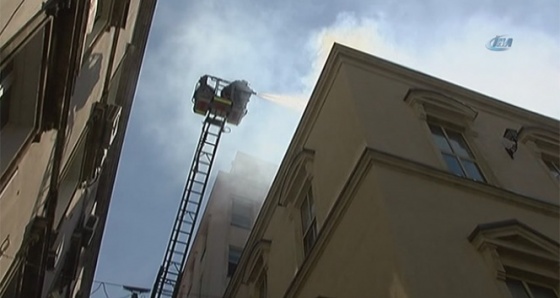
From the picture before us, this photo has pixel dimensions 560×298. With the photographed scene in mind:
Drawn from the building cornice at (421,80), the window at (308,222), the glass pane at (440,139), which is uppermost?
the building cornice at (421,80)

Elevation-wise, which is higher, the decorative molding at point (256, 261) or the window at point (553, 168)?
the window at point (553, 168)

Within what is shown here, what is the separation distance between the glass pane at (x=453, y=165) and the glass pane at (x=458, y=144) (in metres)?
0.37

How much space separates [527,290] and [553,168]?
5.70 m

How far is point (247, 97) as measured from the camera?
73.4 ft

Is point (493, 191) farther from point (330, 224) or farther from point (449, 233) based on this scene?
point (330, 224)

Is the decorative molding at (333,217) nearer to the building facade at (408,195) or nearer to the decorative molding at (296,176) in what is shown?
the building facade at (408,195)

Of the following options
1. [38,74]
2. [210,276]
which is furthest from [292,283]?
[210,276]

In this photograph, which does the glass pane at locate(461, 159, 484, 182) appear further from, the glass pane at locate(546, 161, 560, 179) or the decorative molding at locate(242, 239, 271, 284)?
the decorative molding at locate(242, 239, 271, 284)

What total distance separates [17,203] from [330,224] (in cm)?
576

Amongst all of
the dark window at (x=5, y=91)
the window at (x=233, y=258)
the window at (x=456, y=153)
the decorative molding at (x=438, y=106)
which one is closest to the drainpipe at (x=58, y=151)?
the dark window at (x=5, y=91)

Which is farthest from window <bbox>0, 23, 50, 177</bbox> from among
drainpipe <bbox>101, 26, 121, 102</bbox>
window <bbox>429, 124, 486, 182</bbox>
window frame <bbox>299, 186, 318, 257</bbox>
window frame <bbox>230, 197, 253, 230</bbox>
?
window frame <bbox>230, 197, 253, 230</bbox>

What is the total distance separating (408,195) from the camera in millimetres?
8406

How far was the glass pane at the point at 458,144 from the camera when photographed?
10805 mm

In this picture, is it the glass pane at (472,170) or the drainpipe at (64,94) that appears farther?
the glass pane at (472,170)
